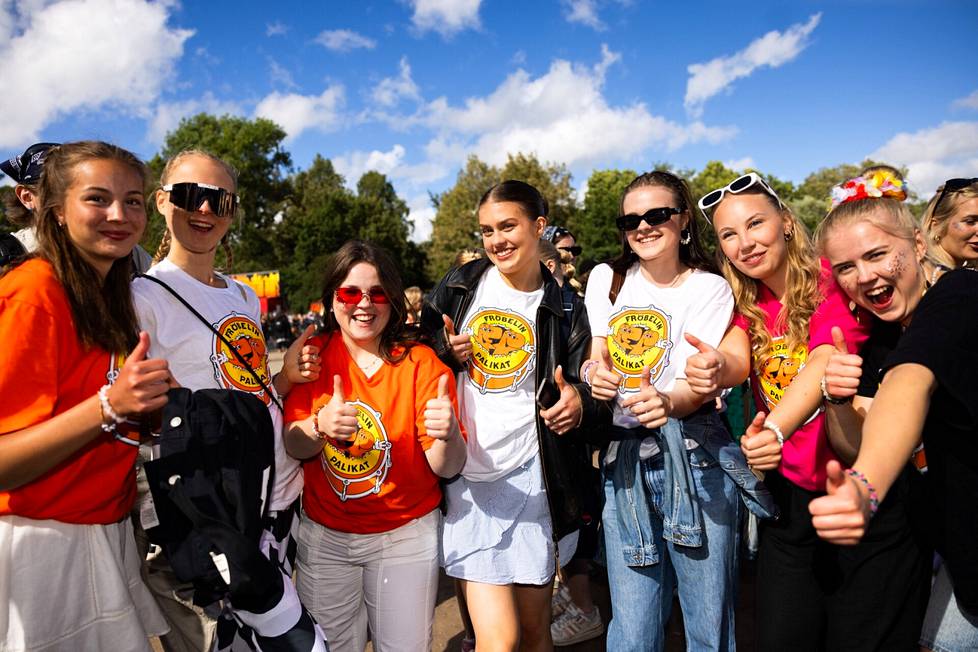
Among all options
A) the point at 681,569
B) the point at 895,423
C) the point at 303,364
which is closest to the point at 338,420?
the point at 303,364

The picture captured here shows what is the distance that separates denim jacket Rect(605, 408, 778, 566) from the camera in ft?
8.18

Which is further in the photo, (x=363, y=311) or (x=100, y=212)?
(x=363, y=311)

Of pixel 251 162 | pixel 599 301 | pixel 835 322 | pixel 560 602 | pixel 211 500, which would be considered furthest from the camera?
pixel 251 162

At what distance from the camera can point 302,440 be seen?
256cm

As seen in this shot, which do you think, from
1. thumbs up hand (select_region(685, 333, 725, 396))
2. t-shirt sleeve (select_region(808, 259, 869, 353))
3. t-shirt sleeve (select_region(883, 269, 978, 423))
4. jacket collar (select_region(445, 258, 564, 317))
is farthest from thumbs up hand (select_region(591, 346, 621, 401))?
t-shirt sleeve (select_region(883, 269, 978, 423))

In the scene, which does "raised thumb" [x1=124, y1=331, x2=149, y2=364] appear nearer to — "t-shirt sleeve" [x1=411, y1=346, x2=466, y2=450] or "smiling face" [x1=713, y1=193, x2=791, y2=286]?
"t-shirt sleeve" [x1=411, y1=346, x2=466, y2=450]

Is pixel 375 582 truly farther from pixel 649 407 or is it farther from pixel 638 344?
pixel 638 344

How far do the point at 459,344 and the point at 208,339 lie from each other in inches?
43.6

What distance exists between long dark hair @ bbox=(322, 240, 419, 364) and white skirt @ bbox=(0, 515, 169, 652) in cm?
129

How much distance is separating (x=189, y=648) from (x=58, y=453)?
134 cm

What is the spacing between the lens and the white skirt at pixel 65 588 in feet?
6.24

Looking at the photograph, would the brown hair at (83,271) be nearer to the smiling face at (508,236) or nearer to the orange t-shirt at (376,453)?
the orange t-shirt at (376,453)

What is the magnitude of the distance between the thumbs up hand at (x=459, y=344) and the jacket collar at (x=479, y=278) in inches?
9.2

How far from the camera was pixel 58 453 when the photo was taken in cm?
186
